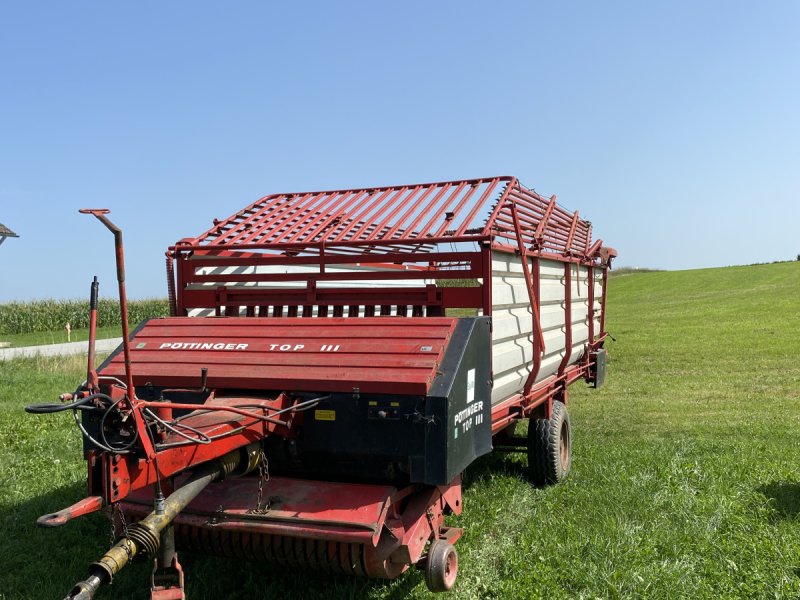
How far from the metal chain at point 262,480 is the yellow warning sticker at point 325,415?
1.16ft

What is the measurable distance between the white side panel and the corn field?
29.1 m

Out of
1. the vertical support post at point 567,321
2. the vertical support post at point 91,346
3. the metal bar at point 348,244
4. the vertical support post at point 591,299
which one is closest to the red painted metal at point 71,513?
the vertical support post at point 91,346

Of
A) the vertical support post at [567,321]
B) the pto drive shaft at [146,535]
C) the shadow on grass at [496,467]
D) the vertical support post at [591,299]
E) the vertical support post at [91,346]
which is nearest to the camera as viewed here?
the pto drive shaft at [146,535]

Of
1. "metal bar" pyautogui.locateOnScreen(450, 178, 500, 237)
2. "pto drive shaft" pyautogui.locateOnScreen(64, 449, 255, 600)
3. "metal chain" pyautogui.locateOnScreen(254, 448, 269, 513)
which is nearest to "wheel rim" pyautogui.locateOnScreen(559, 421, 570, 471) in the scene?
"metal bar" pyautogui.locateOnScreen(450, 178, 500, 237)

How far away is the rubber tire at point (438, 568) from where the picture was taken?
361cm

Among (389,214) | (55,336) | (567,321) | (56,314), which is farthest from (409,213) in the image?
(56,314)

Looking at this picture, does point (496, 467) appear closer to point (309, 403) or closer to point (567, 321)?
point (567, 321)

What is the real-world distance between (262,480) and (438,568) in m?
1.05

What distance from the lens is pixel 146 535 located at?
9.48 ft

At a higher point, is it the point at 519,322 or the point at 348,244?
the point at 348,244

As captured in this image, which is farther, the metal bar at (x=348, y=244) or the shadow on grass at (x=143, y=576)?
the metal bar at (x=348, y=244)

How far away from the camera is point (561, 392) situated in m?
6.98

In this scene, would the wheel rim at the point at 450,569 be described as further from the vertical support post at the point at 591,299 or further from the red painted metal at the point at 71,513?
the vertical support post at the point at 591,299

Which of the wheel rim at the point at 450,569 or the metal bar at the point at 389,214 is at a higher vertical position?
the metal bar at the point at 389,214
